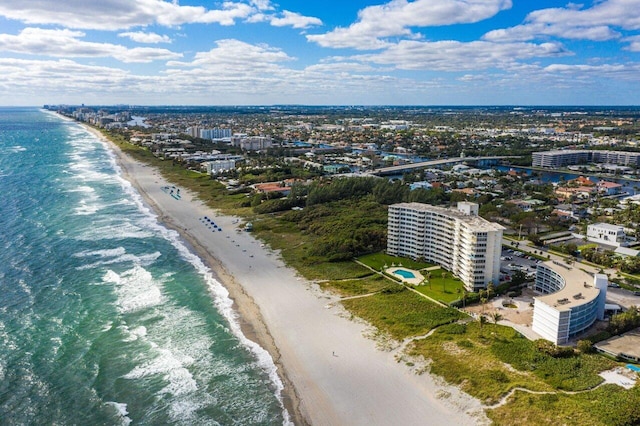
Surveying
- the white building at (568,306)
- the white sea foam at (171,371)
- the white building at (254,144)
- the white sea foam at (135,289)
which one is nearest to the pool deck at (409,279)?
the white building at (568,306)

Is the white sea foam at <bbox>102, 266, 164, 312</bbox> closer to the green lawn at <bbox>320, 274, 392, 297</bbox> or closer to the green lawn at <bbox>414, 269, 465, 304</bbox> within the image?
the green lawn at <bbox>320, 274, 392, 297</bbox>

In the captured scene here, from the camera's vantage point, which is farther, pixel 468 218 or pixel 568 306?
pixel 468 218

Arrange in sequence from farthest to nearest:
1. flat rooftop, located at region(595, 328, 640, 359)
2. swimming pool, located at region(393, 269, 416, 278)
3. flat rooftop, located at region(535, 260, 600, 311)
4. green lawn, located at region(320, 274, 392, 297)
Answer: swimming pool, located at region(393, 269, 416, 278), green lawn, located at region(320, 274, 392, 297), flat rooftop, located at region(535, 260, 600, 311), flat rooftop, located at region(595, 328, 640, 359)

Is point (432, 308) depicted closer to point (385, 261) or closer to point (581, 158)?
point (385, 261)

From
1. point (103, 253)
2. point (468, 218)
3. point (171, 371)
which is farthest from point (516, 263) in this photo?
point (103, 253)

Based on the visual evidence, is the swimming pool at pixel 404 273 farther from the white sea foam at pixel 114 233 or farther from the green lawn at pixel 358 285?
the white sea foam at pixel 114 233

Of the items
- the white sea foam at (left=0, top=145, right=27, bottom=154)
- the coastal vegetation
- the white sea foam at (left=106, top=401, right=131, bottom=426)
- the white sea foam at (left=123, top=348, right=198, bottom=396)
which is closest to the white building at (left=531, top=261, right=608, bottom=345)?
the coastal vegetation
